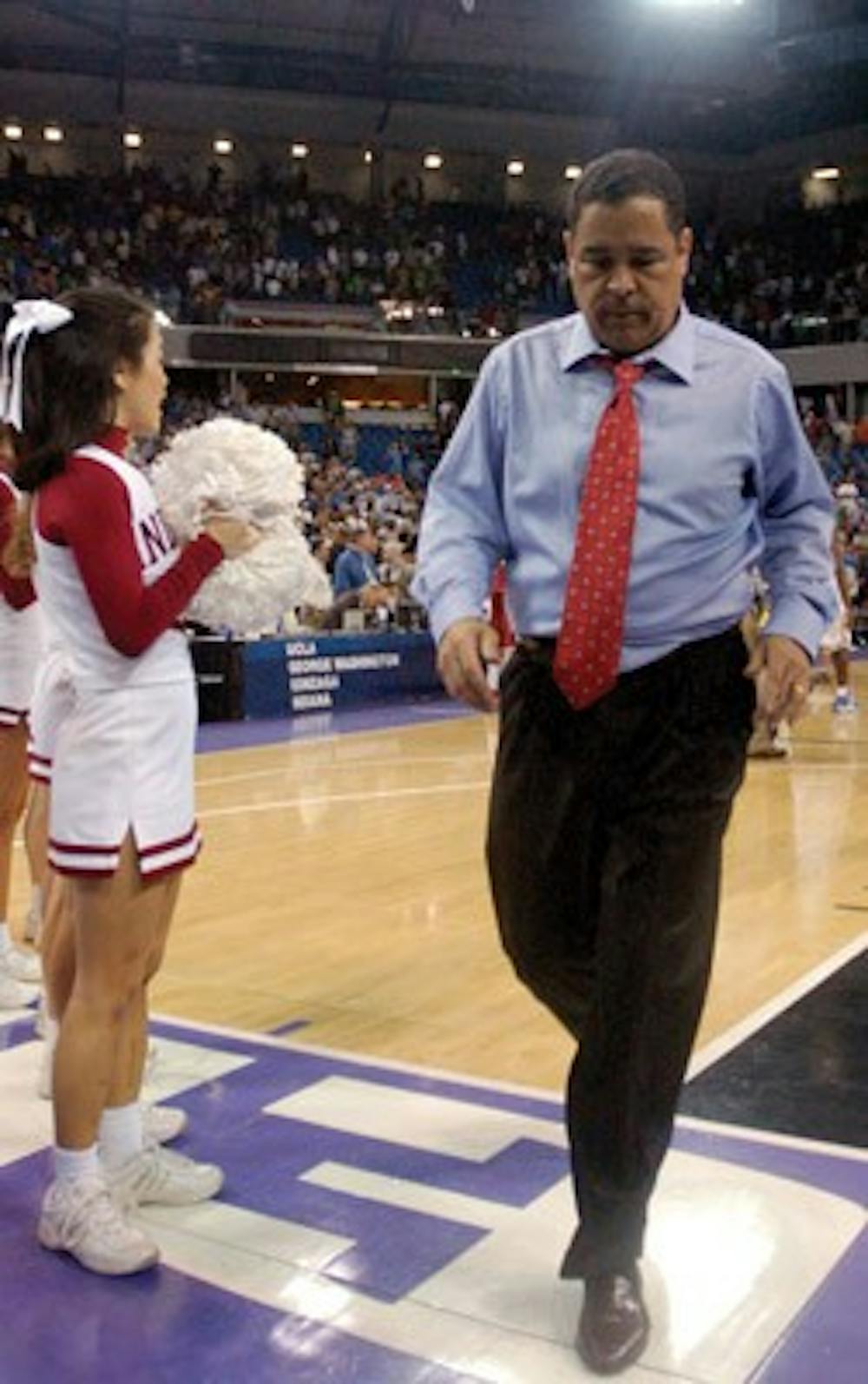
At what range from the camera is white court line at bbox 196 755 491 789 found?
741 centimetres

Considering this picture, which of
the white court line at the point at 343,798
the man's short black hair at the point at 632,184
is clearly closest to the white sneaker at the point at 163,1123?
the man's short black hair at the point at 632,184

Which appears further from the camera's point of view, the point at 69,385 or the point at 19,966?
the point at 19,966

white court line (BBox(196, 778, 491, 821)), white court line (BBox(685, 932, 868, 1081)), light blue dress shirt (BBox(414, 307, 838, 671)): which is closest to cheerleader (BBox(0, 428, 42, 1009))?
white court line (BBox(685, 932, 868, 1081))

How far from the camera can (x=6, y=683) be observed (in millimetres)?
3861

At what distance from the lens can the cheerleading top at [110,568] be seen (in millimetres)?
2197

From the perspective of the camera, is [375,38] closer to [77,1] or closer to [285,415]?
[77,1]

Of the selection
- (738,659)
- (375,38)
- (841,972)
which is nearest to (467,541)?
(738,659)

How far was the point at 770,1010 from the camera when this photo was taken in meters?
3.68

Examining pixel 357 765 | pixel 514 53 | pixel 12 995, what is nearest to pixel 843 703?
pixel 357 765

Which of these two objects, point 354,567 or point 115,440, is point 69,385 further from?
point 354,567

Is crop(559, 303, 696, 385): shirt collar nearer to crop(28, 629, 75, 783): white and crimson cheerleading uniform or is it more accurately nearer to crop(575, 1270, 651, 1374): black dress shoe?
crop(28, 629, 75, 783): white and crimson cheerleading uniform

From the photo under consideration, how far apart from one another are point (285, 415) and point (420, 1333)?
21.2 m

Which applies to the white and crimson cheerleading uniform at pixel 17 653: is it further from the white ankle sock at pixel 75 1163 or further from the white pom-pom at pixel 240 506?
the white ankle sock at pixel 75 1163

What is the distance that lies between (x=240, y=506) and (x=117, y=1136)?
1058mm
